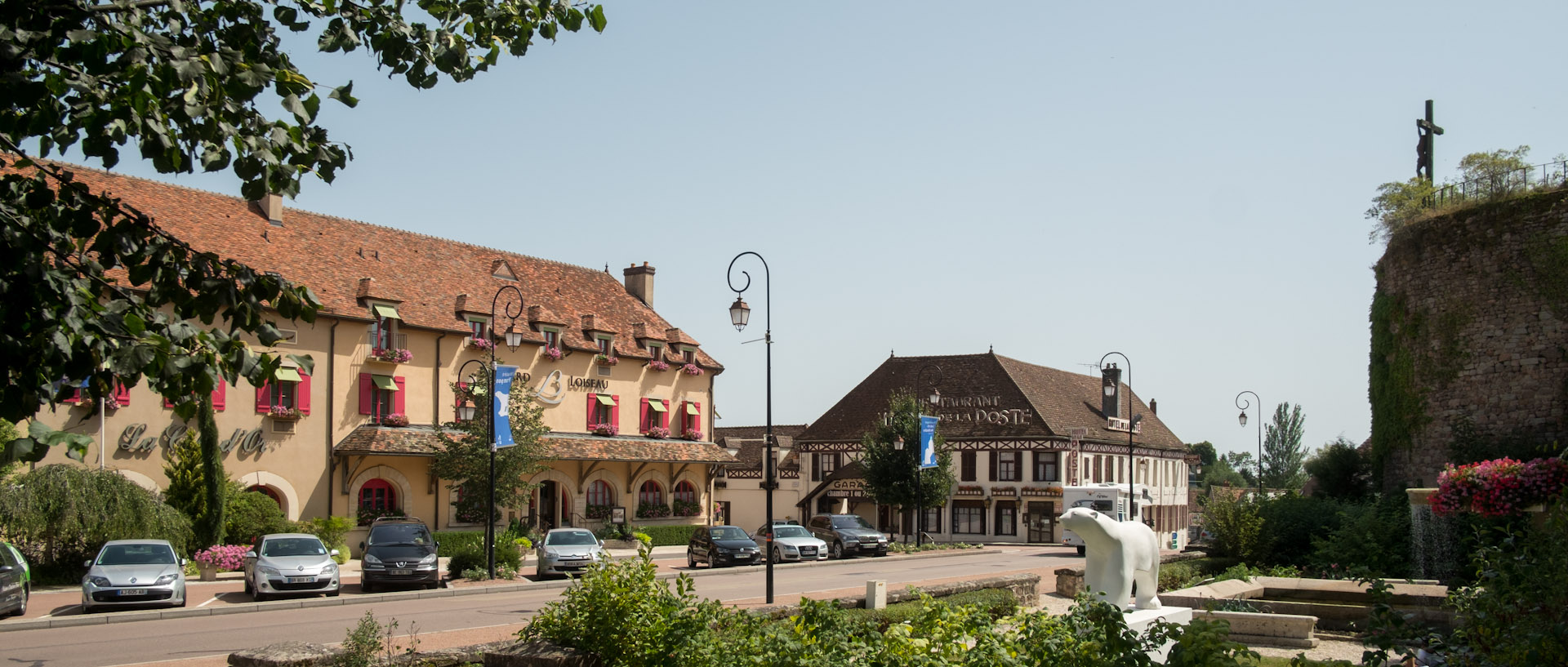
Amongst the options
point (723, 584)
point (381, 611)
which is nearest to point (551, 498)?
point (723, 584)

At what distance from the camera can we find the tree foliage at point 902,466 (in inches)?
1879

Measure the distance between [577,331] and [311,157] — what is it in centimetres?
3753

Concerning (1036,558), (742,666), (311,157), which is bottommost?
(1036,558)

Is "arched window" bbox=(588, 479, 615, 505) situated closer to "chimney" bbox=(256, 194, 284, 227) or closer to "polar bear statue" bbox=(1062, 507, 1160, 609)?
"chimney" bbox=(256, 194, 284, 227)

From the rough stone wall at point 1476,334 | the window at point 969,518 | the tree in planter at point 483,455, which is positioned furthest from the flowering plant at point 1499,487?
the window at point 969,518

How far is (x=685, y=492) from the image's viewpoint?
46.7m

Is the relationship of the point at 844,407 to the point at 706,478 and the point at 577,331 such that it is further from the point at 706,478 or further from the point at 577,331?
the point at 577,331

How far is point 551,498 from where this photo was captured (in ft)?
136

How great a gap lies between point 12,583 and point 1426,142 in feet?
117

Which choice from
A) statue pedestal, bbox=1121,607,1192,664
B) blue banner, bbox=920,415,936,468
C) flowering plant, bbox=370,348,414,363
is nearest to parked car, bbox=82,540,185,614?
flowering plant, bbox=370,348,414,363

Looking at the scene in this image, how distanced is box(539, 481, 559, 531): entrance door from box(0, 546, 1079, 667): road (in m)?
13.5

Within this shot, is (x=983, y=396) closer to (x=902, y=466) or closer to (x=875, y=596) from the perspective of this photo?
(x=902, y=466)

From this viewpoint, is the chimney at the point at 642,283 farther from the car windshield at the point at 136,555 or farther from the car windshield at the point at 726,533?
the car windshield at the point at 136,555

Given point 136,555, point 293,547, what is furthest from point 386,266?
point 136,555
